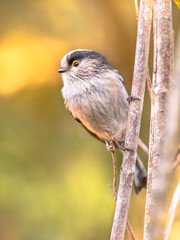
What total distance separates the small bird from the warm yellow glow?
155cm

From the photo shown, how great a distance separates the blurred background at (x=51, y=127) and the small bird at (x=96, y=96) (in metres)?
1.03

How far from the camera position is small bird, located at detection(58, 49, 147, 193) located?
284 centimetres

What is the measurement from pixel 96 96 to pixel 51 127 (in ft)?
5.95

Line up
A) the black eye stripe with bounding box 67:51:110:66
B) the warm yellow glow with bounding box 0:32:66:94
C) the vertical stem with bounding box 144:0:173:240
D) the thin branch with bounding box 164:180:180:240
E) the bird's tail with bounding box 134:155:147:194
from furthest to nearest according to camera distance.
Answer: the warm yellow glow with bounding box 0:32:66:94 → the black eye stripe with bounding box 67:51:110:66 → the bird's tail with bounding box 134:155:147:194 → the vertical stem with bounding box 144:0:173:240 → the thin branch with bounding box 164:180:180:240

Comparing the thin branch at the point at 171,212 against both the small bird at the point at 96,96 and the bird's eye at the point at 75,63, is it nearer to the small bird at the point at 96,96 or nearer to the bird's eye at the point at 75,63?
the small bird at the point at 96,96

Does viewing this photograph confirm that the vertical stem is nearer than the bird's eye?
Yes

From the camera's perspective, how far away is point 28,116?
4.52 meters

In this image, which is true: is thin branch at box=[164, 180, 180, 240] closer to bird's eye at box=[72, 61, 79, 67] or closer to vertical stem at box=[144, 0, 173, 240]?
vertical stem at box=[144, 0, 173, 240]

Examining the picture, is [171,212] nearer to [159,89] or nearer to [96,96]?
[159,89]

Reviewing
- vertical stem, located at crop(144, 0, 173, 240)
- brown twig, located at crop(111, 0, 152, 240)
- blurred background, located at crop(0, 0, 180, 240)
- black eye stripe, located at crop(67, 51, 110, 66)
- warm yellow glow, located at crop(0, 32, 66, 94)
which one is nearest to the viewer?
vertical stem, located at crop(144, 0, 173, 240)

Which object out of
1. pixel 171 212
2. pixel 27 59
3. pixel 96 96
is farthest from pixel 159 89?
pixel 27 59

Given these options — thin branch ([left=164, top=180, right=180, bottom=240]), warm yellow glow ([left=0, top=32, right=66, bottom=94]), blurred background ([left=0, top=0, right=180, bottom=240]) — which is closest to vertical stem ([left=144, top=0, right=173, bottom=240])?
thin branch ([left=164, top=180, right=180, bottom=240])

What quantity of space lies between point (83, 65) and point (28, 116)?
1644 mm

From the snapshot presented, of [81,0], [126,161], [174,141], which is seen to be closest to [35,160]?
[81,0]
